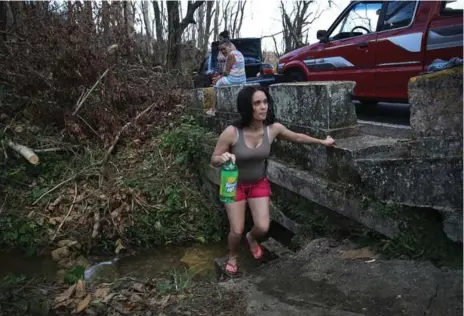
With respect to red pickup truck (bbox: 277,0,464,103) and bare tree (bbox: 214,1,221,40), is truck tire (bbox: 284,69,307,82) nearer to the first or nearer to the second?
red pickup truck (bbox: 277,0,464,103)

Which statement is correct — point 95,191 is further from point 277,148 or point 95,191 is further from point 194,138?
point 277,148

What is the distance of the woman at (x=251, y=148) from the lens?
370 cm

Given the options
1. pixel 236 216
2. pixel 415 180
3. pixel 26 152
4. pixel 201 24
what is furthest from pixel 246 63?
pixel 201 24

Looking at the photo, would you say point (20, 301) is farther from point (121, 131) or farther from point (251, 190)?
point (121, 131)

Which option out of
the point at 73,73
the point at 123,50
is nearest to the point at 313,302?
the point at 73,73

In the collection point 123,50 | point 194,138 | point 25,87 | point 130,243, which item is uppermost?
point 123,50

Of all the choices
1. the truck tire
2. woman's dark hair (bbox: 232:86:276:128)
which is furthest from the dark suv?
woman's dark hair (bbox: 232:86:276:128)

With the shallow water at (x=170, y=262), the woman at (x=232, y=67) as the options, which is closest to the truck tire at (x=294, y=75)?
the woman at (x=232, y=67)

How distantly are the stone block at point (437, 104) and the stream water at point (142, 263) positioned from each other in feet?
8.49

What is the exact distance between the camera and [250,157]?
3.81m

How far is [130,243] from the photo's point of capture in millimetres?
Result: 6145

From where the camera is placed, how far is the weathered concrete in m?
2.79

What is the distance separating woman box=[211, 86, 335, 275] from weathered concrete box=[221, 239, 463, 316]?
0.55m

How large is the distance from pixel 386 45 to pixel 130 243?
4665 millimetres
